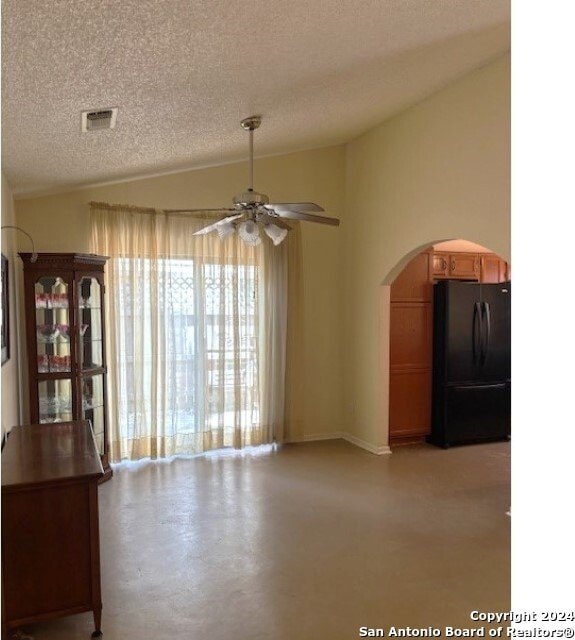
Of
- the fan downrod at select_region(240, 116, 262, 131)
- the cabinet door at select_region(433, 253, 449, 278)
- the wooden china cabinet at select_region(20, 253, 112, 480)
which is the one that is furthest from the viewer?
the cabinet door at select_region(433, 253, 449, 278)

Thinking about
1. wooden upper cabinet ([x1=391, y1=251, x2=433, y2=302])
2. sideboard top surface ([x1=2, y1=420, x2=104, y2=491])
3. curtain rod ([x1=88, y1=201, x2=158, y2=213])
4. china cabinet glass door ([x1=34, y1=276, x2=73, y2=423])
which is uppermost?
curtain rod ([x1=88, y1=201, x2=158, y2=213])

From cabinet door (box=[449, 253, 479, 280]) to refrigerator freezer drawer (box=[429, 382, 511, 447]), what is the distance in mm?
1288

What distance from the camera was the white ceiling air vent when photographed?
2.90 m

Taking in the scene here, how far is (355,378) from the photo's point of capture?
19.6 ft

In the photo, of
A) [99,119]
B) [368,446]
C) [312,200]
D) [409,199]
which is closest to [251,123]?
[99,119]

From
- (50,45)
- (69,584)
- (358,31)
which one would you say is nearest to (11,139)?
(50,45)

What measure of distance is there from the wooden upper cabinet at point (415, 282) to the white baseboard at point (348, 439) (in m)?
1.61

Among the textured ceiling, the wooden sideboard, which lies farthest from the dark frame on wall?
the wooden sideboard

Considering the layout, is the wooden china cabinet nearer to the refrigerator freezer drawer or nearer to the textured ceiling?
the textured ceiling

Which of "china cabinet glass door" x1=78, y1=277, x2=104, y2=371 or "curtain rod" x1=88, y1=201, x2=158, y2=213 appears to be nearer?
"china cabinet glass door" x1=78, y1=277, x2=104, y2=371

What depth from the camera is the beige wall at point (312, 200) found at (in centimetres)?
536

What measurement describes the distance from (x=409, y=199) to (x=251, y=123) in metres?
1.80

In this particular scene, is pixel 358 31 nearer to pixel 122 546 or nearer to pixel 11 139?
pixel 11 139
